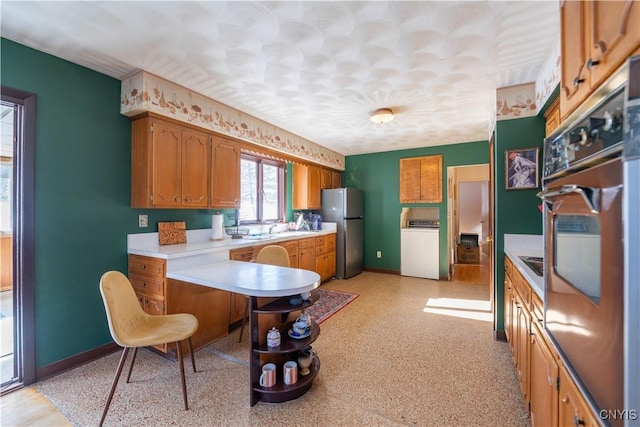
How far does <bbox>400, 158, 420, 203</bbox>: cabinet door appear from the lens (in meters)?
5.13

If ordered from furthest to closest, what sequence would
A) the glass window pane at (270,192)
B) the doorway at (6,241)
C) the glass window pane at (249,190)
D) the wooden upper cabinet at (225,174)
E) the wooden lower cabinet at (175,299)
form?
the glass window pane at (270,192), the glass window pane at (249,190), the wooden upper cabinet at (225,174), the wooden lower cabinet at (175,299), the doorway at (6,241)

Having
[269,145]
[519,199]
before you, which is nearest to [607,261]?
[519,199]

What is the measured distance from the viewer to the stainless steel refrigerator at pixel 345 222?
16.3ft

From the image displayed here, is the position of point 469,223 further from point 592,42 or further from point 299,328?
point 592,42

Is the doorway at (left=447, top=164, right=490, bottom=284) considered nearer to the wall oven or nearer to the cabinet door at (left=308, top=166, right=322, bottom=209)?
the cabinet door at (left=308, top=166, right=322, bottom=209)

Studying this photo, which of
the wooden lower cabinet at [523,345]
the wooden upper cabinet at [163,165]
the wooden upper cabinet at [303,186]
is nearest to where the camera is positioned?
the wooden lower cabinet at [523,345]

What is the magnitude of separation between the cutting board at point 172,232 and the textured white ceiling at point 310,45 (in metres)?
1.40

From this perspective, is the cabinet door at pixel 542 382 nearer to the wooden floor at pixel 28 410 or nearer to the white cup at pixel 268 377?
the white cup at pixel 268 377

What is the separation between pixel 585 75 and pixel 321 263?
400 cm

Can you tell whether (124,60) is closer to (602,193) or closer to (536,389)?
(602,193)

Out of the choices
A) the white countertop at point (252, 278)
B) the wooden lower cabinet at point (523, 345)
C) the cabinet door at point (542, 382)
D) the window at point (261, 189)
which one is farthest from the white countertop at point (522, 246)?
the window at point (261, 189)

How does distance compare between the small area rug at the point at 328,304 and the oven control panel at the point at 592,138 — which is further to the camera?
the small area rug at the point at 328,304

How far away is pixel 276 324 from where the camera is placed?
191 centimetres

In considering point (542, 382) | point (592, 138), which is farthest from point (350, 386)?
point (592, 138)
